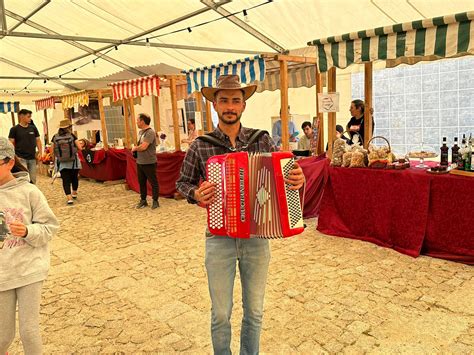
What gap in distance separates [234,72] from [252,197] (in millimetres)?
4741

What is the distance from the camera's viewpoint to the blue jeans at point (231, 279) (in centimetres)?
216

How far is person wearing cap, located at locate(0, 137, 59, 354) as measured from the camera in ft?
6.83

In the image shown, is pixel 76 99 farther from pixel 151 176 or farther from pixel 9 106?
pixel 9 106

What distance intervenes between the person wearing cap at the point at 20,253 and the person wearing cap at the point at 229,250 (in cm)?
82

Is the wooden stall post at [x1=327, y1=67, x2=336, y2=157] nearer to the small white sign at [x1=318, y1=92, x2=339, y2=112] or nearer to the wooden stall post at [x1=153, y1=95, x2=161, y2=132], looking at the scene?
the small white sign at [x1=318, y1=92, x2=339, y2=112]

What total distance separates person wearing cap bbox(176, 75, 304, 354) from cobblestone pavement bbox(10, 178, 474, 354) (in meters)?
0.64

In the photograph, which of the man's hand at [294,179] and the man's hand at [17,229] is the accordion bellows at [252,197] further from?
the man's hand at [17,229]

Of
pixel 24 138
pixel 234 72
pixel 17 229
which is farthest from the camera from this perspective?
pixel 24 138

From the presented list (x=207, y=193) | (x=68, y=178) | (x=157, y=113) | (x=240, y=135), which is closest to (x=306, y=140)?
(x=157, y=113)

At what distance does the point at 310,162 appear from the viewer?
610 centimetres

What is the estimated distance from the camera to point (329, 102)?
527 centimetres

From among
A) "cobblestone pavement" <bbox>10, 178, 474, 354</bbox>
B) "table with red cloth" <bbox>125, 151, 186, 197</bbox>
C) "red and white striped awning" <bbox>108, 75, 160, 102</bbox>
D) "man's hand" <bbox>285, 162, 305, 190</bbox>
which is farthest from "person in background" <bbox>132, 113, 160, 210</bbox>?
"man's hand" <bbox>285, 162, 305, 190</bbox>

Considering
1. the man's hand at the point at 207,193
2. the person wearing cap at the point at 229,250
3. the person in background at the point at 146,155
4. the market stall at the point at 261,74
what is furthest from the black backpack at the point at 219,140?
the person in background at the point at 146,155

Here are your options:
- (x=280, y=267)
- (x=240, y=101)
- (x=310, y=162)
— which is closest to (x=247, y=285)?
(x=240, y=101)
